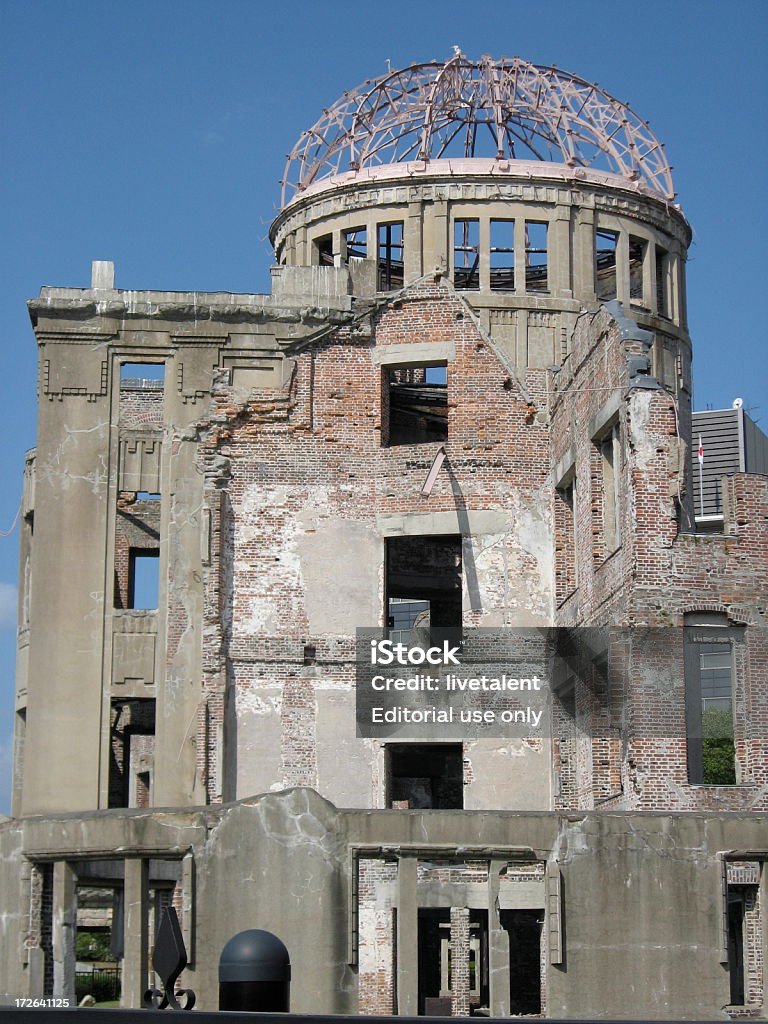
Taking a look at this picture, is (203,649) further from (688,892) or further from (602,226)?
(602,226)

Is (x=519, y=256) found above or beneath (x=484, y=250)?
beneath

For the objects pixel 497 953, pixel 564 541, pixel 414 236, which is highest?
pixel 414 236

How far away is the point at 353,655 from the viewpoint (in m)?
23.7

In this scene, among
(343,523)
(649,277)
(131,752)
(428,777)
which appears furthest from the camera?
(649,277)

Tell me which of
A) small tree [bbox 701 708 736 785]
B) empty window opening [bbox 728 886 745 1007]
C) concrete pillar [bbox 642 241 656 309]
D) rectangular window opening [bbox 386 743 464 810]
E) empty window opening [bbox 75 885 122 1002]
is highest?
concrete pillar [bbox 642 241 656 309]

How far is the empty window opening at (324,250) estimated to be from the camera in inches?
1501

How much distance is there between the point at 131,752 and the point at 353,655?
41.1ft

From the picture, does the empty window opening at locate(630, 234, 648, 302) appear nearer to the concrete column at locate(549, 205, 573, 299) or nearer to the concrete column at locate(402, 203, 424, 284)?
the concrete column at locate(549, 205, 573, 299)

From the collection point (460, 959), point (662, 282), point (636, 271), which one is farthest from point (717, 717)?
point (460, 959)

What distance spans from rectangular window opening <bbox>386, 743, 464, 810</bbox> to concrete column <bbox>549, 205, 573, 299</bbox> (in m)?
12.5

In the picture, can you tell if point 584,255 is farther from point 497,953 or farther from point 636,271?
point 497,953

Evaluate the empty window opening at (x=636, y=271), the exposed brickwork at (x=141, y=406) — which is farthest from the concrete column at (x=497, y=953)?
the empty window opening at (x=636, y=271)

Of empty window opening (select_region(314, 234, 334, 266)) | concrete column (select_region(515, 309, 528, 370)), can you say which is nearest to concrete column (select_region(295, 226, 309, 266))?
empty window opening (select_region(314, 234, 334, 266))

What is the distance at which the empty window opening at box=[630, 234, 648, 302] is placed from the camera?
38.6 metres
